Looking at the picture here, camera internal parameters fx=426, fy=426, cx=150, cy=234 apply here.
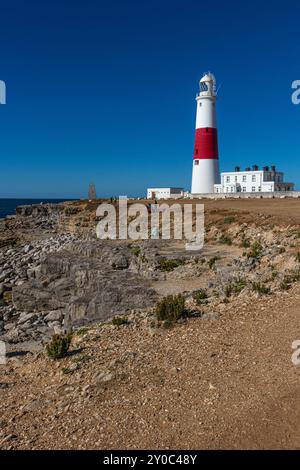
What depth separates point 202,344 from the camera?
7723mm

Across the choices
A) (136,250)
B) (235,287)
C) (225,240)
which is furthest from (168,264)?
(235,287)

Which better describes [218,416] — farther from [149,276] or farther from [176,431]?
[149,276]

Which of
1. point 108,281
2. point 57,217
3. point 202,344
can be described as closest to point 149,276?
point 108,281

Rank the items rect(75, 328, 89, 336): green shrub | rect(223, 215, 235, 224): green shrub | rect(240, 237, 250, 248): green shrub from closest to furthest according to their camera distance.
A: rect(75, 328, 89, 336): green shrub < rect(240, 237, 250, 248): green shrub < rect(223, 215, 235, 224): green shrub

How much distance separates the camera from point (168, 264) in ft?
58.0

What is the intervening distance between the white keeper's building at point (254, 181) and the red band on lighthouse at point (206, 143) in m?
7.51

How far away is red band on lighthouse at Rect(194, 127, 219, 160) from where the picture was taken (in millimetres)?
52812

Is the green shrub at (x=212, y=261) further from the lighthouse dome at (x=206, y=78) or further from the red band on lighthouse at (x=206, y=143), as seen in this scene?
the lighthouse dome at (x=206, y=78)

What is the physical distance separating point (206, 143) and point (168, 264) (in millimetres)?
37797

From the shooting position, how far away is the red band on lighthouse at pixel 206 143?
52.8 meters

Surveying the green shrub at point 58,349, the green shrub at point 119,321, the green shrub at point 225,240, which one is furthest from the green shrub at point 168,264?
the green shrub at point 58,349

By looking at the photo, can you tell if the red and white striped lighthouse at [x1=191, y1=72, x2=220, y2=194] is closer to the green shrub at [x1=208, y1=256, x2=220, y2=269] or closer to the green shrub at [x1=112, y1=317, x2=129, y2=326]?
the green shrub at [x1=208, y1=256, x2=220, y2=269]

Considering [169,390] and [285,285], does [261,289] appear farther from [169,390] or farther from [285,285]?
[169,390]

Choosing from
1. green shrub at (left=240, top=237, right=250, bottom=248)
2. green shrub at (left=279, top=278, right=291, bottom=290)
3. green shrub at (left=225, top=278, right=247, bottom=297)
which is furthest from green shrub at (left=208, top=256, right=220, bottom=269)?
green shrub at (left=279, top=278, right=291, bottom=290)
